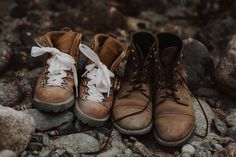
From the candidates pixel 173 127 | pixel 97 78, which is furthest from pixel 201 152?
pixel 97 78

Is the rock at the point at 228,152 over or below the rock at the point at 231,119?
over

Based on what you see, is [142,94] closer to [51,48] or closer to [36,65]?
[51,48]

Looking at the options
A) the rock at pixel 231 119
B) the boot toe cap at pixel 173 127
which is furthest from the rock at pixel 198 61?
the boot toe cap at pixel 173 127

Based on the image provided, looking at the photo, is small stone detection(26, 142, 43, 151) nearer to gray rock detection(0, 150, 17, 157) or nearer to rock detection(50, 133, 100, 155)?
rock detection(50, 133, 100, 155)

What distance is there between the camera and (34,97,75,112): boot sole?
283 centimetres

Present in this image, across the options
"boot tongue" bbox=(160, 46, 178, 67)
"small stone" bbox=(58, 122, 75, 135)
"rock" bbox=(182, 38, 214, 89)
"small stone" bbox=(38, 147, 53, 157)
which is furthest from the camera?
"rock" bbox=(182, 38, 214, 89)

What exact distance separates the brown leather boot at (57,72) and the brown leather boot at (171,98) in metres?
0.49

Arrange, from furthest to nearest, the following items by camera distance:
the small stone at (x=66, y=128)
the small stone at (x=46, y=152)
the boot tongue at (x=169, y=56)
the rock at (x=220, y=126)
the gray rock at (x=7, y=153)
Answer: the rock at (x=220, y=126) < the boot tongue at (x=169, y=56) < the small stone at (x=66, y=128) < the small stone at (x=46, y=152) < the gray rock at (x=7, y=153)

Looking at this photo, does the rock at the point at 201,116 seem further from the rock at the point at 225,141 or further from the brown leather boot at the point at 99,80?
the brown leather boot at the point at 99,80

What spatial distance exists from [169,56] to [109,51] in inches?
13.8

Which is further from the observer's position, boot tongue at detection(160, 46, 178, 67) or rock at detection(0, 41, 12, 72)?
rock at detection(0, 41, 12, 72)

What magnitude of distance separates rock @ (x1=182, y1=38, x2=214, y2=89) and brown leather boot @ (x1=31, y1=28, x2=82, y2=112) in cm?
88

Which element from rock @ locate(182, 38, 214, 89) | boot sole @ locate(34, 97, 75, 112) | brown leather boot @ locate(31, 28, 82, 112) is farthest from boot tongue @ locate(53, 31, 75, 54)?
rock @ locate(182, 38, 214, 89)

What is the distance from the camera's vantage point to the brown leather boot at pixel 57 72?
284cm
